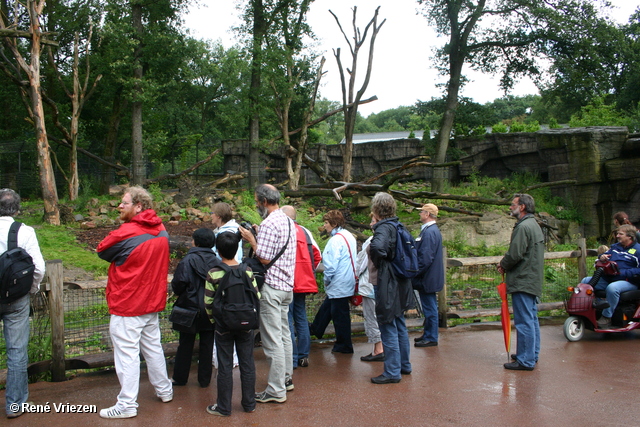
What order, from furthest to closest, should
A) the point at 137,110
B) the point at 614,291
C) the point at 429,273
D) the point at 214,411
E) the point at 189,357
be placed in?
the point at 137,110, the point at 614,291, the point at 429,273, the point at 189,357, the point at 214,411

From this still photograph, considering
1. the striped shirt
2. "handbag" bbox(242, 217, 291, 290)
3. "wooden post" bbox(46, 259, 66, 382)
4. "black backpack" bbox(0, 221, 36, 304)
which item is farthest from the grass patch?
the striped shirt

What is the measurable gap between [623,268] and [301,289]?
456 cm

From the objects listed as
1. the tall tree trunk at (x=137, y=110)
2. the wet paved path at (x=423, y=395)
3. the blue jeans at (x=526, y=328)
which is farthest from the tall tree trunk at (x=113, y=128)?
the blue jeans at (x=526, y=328)

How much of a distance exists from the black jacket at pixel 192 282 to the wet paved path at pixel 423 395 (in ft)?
2.67

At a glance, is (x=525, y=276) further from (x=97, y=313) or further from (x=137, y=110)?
(x=137, y=110)

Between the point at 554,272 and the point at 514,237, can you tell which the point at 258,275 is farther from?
the point at 554,272

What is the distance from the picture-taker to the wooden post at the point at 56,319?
5473mm

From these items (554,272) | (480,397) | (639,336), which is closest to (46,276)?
(480,397)

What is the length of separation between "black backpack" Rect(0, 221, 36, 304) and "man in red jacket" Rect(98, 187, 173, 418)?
57cm

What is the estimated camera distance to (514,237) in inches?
236

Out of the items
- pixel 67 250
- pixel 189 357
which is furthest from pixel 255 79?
pixel 189 357

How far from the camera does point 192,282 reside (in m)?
4.96

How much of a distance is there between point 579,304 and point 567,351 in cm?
81

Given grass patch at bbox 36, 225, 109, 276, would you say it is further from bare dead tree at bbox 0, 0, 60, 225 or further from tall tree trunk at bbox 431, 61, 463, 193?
tall tree trunk at bbox 431, 61, 463, 193
